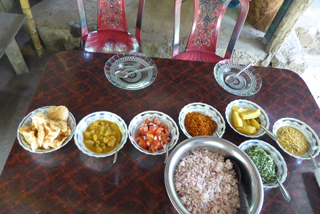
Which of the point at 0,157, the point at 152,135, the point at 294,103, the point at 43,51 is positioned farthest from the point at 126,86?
the point at 43,51

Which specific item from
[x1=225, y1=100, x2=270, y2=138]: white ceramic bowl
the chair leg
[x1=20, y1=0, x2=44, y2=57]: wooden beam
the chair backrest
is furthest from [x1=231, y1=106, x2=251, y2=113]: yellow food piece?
[x1=20, y1=0, x2=44, y2=57]: wooden beam

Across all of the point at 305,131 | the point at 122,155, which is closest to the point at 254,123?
the point at 305,131

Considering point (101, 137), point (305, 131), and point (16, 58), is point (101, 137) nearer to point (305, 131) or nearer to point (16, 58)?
point (305, 131)

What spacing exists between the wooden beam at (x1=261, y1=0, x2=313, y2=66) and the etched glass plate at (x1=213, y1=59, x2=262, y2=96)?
1.41 metres

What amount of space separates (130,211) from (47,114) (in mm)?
890

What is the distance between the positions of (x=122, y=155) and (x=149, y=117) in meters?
0.35

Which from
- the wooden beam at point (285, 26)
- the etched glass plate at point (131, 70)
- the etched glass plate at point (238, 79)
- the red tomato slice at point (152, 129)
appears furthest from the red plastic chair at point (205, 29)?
the red tomato slice at point (152, 129)

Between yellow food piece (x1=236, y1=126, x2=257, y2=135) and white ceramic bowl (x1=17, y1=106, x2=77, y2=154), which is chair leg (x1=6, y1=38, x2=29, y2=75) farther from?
yellow food piece (x1=236, y1=126, x2=257, y2=135)

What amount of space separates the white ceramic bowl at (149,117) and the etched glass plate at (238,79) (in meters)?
0.68

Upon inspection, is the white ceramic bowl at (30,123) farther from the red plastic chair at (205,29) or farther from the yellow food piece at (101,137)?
the red plastic chair at (205,29)

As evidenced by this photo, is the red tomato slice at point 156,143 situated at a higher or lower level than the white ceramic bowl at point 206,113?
lower

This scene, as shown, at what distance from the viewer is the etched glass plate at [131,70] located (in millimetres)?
1874

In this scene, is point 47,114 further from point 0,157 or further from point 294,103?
point 294,103

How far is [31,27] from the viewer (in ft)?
10.6
